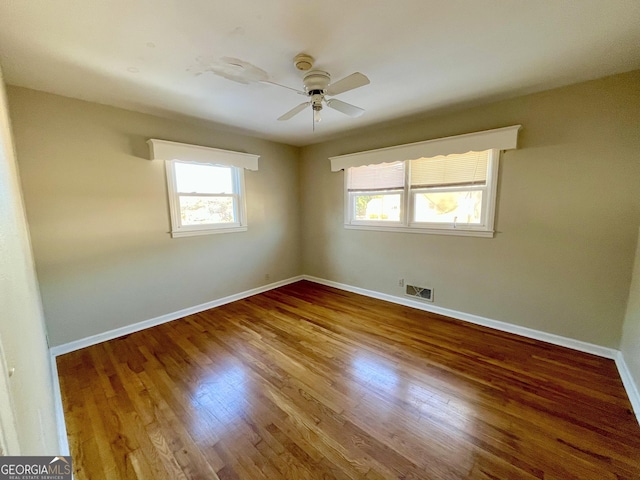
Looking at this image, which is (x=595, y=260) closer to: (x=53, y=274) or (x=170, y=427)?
(x=170, y=427)

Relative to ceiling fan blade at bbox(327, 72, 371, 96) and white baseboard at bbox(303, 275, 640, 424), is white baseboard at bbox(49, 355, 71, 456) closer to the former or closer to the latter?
ceiling fan blade at bbox(327, 72, 371, 96)

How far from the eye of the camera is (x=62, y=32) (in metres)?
1.55

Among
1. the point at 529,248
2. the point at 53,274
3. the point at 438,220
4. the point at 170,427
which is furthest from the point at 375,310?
the point at 53,274

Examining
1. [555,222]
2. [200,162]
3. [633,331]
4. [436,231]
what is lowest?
[633,331]

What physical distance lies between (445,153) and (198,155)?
9.73 feet

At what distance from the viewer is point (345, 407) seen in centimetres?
182

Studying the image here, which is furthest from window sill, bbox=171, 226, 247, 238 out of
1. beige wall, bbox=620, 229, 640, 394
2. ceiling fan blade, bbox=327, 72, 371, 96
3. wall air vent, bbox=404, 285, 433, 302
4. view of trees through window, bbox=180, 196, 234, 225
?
beige wall, bbox=620, 229, 640, 394

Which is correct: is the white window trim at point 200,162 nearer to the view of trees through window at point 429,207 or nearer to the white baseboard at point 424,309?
the white baseboard at point 424,309

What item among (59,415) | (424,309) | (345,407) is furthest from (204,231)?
(424,309)

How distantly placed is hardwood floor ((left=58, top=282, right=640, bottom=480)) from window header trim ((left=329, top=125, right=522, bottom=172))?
200 cm

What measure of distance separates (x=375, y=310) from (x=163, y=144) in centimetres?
326

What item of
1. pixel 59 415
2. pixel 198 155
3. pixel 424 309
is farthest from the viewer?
pixel 424 309

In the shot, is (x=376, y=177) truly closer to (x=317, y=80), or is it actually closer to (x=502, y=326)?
(x=317, y=80)

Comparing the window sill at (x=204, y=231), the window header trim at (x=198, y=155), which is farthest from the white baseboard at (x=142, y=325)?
the window header trim at (x=198, y=155)
